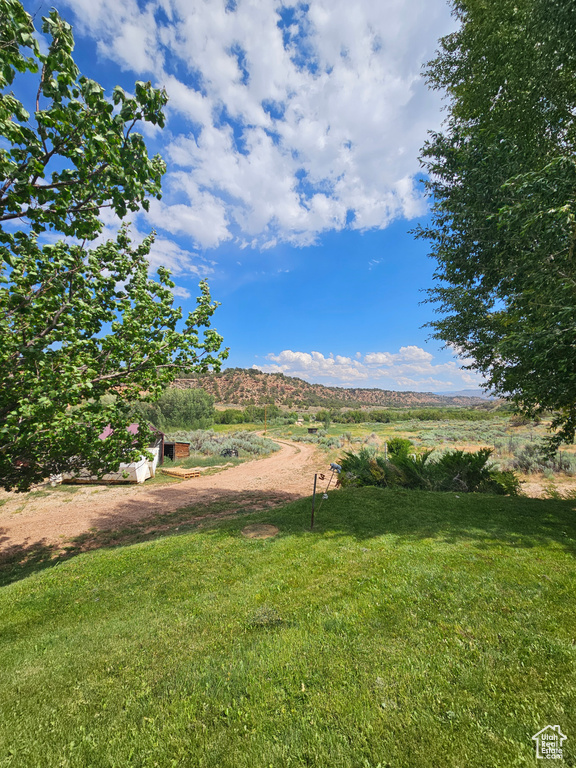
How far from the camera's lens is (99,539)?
394 inches

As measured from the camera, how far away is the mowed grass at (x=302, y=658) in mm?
2346

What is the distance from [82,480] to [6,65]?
20352 millimetres

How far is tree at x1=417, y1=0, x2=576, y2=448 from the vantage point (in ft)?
18.1

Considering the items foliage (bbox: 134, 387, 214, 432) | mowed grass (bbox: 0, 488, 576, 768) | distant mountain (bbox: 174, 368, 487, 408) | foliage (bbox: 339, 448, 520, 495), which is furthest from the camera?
distant mountain (bbox: 174, 368, 487, 408)

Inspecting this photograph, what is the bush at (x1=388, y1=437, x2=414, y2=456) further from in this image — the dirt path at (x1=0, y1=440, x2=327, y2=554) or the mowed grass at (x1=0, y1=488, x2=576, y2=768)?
the mowed grass at (x1=0, y1=488, x2=576, y2=768)

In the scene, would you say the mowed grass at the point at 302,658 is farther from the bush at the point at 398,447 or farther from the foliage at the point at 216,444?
the foliage at the point at 216,444

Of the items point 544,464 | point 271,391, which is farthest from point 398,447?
point 271,391

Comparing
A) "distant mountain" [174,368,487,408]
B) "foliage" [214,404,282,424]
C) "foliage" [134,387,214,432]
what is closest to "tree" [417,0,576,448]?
"foliage" [134,387,214,432]

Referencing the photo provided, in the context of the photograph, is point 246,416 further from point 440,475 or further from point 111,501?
point 440,475

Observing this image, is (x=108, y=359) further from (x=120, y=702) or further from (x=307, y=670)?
(x=307, y=670)

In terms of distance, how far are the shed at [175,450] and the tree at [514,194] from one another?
2369 cm

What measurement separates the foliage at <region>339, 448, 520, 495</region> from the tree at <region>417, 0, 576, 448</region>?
4.23m

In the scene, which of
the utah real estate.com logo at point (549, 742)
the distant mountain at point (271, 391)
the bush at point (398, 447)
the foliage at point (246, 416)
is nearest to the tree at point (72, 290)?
the utah real estate.com logo at point (549, 742)

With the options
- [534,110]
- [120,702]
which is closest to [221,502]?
[120,702]
